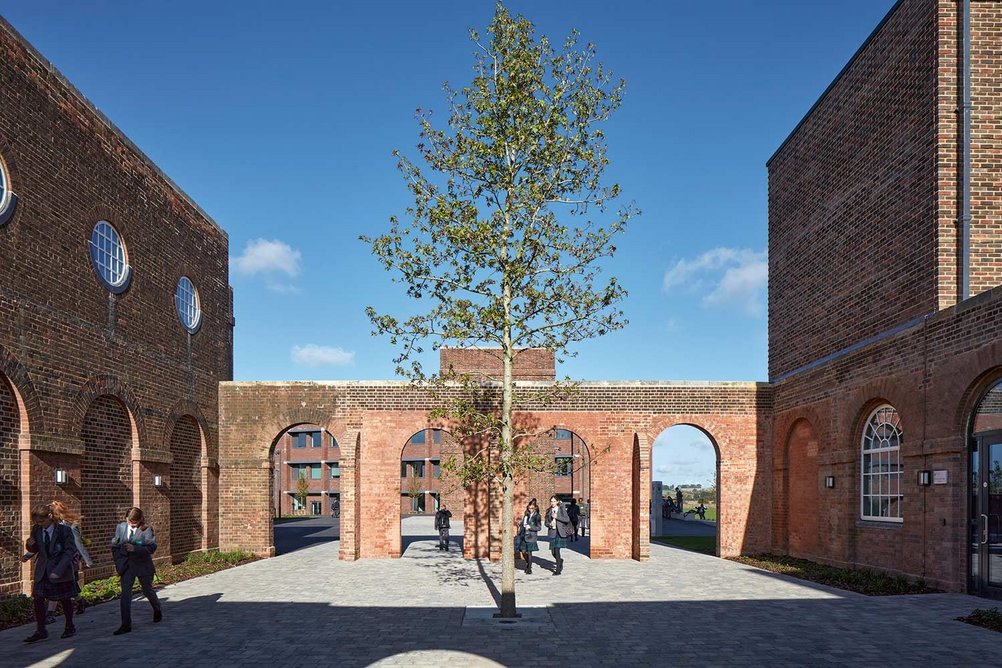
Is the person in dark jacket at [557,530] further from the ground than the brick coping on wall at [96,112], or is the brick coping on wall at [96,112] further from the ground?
the brick coping on wall at [96,112]

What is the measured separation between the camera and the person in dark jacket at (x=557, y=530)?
49.2 feet

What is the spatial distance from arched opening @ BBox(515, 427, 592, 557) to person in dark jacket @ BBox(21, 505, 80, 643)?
1045 cm

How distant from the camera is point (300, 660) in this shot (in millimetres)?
7922

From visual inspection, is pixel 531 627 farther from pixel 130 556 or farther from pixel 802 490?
pixel 802 490

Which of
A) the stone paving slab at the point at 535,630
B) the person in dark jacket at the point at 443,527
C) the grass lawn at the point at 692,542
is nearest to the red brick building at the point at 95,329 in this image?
the stone paving slab at the point at 535,630

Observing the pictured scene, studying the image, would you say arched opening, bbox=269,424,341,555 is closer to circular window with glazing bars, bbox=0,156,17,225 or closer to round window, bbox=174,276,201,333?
round window, bbox=174,276,201,333

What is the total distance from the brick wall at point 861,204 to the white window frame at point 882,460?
1650 mm

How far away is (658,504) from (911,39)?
1702cm

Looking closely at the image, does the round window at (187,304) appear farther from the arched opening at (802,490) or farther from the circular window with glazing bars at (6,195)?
the arched opening at (802,490)

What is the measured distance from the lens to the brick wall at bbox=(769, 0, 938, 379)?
1283 centimetres

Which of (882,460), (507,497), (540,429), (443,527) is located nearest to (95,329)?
(507,497)

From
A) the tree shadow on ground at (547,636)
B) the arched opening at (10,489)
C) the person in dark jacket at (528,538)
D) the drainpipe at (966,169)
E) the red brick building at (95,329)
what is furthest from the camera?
the person in dark jacket at (528,538)

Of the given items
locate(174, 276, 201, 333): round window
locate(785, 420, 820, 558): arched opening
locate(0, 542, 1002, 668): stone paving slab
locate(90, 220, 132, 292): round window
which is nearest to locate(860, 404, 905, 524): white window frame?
locate(785, 420, 820, 558): arched opening

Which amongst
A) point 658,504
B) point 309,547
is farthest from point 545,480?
point 309,547
